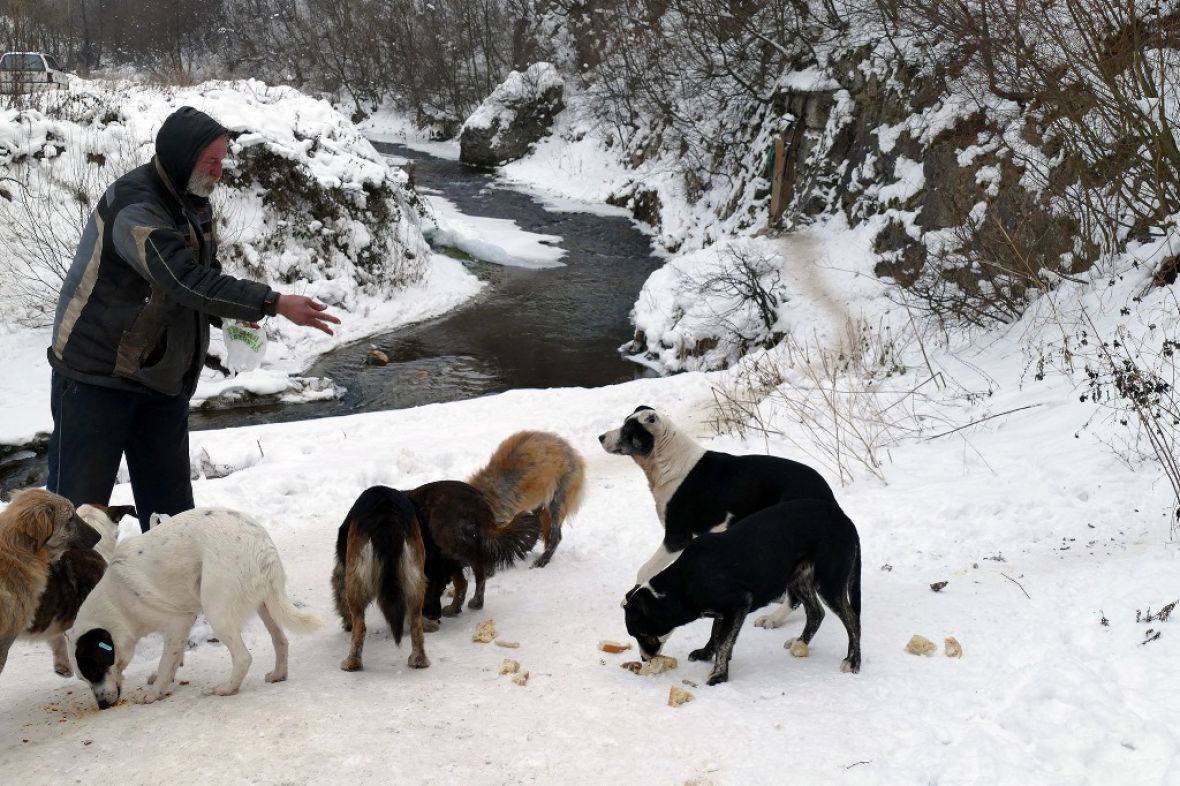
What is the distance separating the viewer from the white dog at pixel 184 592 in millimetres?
4156

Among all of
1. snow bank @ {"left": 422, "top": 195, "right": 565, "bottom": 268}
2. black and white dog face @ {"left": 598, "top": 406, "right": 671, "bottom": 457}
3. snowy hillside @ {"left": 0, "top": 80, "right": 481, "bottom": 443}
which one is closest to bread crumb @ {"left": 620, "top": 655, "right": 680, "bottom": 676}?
black and white dog face @ {"left": 598, "top": 406, "right": 671, "bottom": 457}

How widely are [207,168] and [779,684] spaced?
12.6ft

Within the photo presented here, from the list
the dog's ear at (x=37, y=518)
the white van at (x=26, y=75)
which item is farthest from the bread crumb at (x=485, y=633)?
the white van at (x=26, y=75)

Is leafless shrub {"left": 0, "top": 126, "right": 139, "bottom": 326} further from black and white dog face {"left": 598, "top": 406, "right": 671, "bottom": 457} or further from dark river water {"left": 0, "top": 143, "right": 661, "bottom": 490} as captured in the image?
black and white dog face {"left": 598, "top": 406, "right": 671, "bottom": 457}

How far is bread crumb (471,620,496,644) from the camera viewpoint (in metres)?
5.08

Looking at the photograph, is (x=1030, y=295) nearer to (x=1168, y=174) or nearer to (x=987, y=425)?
(x=1168, y=174)

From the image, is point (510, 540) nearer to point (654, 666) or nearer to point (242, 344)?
point (654, 666)

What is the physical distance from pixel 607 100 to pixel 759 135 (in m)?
→ 12.4

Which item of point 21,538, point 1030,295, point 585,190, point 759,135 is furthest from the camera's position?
point 585,190

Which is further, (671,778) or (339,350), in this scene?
(339,350)

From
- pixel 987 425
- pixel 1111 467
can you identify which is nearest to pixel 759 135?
pixel 987 425

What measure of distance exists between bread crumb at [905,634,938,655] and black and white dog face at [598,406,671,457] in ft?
6.32

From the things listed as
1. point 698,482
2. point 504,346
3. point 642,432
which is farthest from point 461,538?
point 504,346

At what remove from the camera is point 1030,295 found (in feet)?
35.8
